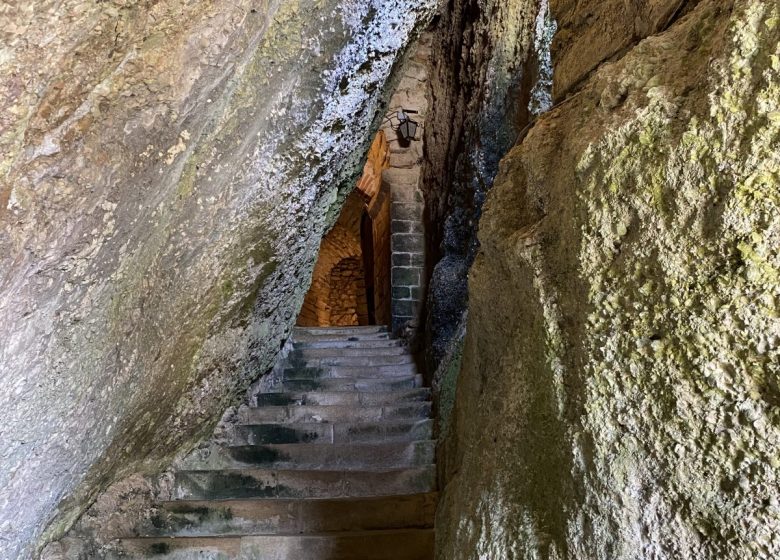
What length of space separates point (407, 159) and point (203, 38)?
4.62 meters

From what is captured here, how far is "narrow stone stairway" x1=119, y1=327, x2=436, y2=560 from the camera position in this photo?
88.2 inches

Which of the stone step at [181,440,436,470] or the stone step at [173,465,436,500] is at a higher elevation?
the stone step at [181,440,436,470]

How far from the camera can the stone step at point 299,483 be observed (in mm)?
2562

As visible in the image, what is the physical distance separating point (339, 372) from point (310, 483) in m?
1.26

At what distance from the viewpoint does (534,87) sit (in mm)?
3277

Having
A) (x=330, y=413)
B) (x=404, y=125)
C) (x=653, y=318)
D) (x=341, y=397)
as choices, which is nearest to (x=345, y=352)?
(x=341, y=397)

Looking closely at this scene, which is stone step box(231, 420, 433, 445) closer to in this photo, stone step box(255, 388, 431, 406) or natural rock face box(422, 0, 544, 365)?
stone step box(255, 388, 431, 406)

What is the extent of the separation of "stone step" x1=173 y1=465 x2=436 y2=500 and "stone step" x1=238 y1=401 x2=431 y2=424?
0.54 meters

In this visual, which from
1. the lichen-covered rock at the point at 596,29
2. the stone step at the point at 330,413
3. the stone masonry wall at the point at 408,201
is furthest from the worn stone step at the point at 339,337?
the lichen-covered rock at the point at 596,29

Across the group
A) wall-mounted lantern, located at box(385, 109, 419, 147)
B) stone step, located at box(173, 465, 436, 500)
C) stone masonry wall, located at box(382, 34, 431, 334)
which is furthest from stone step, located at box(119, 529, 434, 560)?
wall-mounted lantern, located at box(385, 109, 419, 147)

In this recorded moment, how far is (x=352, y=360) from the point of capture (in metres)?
4.02

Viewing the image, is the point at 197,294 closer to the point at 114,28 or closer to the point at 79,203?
the point at 79,203

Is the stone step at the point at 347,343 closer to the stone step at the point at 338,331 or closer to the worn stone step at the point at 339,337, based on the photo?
the worn stone step at the point at 339,337

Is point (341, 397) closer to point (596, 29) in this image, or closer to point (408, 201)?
point (596, 29)
